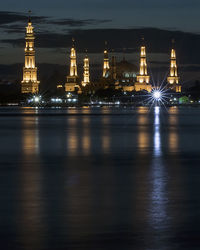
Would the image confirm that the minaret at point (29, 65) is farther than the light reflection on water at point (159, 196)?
Yes

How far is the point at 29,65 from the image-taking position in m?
181

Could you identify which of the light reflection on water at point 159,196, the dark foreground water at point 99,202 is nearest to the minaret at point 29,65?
the dark foreground water at point 99,202

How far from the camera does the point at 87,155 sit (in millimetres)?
19609

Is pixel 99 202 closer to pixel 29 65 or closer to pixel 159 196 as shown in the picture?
pixel 159 196

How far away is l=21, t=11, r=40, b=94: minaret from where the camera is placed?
180 meters

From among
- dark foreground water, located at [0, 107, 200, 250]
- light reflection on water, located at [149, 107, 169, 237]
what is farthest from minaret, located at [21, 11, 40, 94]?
light reflection on water, located at [149, 107, 169, 237]

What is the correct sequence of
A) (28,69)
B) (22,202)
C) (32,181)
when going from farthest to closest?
1. (28,69)
2. (32,181)
3. (22,202)

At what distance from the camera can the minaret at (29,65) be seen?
590 feet

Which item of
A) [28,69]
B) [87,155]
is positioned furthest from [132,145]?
[28,69]

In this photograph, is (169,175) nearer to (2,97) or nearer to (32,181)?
(32,181)

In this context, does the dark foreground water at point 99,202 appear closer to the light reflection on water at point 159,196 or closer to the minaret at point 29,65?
the light reflection on water at point 159,196

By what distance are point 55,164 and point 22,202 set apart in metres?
6.48

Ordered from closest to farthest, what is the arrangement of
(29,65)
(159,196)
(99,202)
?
1. (99,202)
2. (159,196)
3. (29,65)

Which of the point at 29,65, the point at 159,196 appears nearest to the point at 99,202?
the point at 159,196
